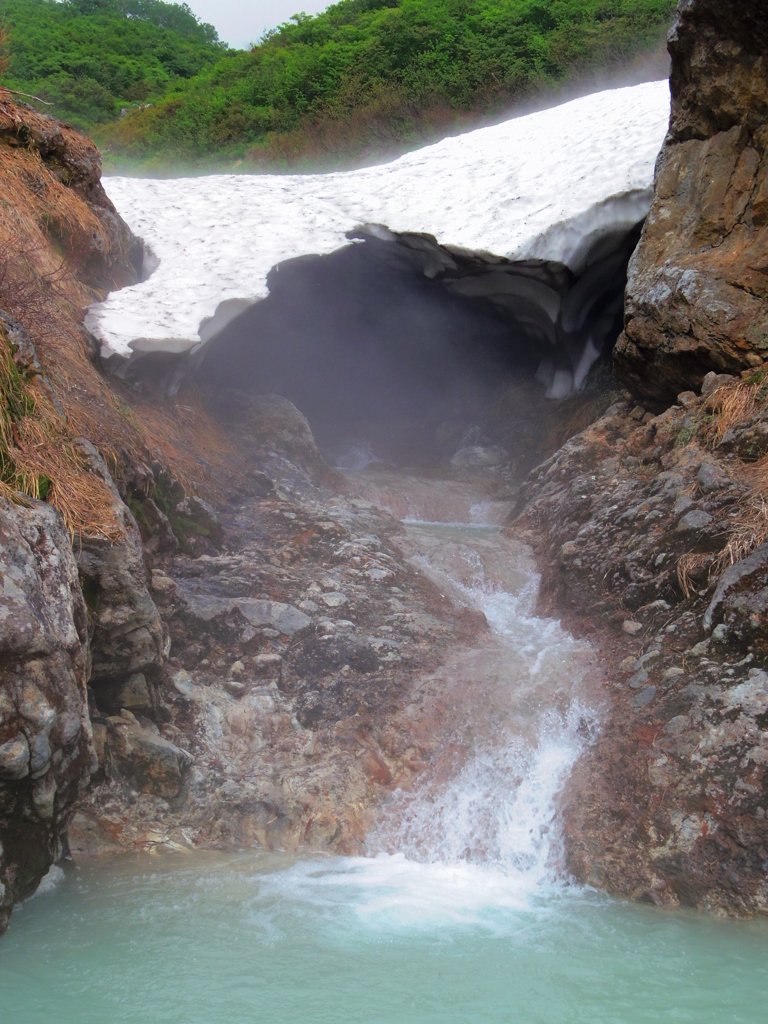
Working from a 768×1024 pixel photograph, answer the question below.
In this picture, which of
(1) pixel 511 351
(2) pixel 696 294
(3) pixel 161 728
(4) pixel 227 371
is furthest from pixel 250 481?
(1) pixel 511 351

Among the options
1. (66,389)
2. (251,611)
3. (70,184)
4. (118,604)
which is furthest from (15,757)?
(70,184)

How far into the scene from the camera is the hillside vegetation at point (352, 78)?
1548 centimetres

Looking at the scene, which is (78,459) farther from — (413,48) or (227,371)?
(413,48)

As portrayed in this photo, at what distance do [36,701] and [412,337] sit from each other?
961 centimetres

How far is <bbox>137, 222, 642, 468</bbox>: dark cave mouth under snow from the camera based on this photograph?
29.3ft

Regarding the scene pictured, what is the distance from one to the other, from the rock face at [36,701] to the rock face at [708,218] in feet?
17.5

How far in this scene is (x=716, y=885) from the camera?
3965 mm

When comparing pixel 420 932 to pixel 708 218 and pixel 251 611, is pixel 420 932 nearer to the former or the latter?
pixel 251 611

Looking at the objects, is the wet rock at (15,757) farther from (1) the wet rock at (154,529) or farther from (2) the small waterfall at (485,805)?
(1) the wet rock at (154,529)

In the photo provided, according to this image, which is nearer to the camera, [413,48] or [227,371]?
[227,371]

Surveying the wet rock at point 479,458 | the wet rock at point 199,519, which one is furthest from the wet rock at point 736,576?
the wet rock at point 479,458

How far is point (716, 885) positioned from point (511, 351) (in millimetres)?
8537

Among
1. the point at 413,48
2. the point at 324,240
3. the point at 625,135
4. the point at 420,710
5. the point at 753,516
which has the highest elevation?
the point at 413,48

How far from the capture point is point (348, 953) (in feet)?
11.4
